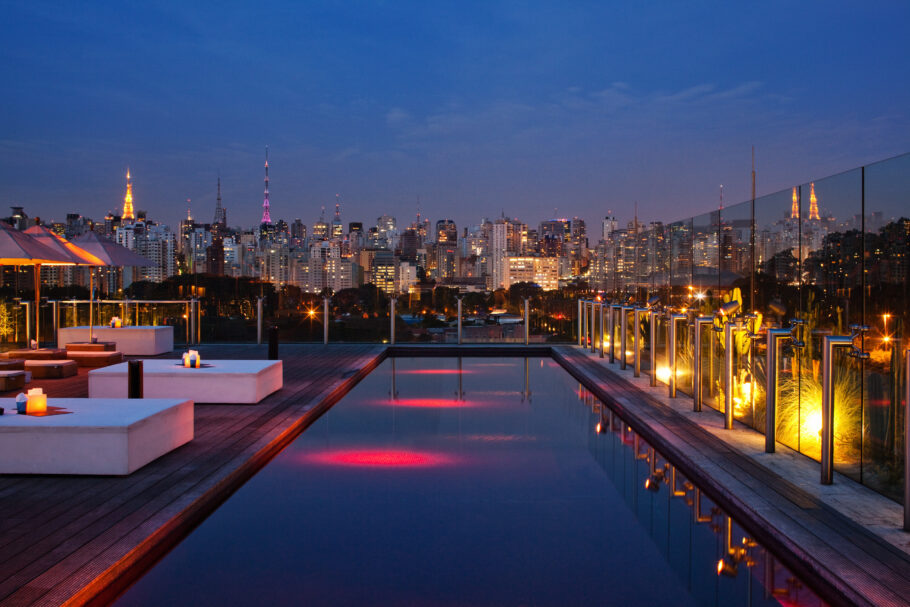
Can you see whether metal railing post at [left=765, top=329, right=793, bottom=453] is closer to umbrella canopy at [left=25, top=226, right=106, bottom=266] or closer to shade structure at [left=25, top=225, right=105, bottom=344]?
shade structure at [left=25, top=225, right=105, bottom=344]

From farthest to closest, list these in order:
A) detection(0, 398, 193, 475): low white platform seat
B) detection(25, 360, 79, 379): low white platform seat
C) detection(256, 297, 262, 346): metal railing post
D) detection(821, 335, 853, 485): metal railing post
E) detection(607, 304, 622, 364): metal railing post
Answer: detection(256, 297, 262, 346): metal railing post, detection(607, 304, 622, 364): metal railing post, detection(25, 360, 79, 379): low white platform seat, detection(0, 398, 193, 475): low white platform seat, detection(821, 335, 853, 485): metal railing post

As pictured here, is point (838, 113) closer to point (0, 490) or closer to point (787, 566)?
point (787, 566)

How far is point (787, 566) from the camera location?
3215 mm

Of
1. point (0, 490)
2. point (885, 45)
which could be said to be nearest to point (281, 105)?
point (885, 45)

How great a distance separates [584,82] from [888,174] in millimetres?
25107

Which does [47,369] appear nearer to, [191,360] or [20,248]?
[20,248]

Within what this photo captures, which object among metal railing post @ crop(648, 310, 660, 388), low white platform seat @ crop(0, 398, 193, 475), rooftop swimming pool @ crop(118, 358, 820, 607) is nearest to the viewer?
rooftop swimming pool @ crop(118, 358, 820, 607)

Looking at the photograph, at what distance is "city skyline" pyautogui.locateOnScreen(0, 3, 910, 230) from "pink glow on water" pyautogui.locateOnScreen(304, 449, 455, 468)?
12.2 m

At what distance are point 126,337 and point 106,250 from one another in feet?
4.62

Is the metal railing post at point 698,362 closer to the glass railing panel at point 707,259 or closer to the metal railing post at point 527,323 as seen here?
the glass railing panel at point 707,259

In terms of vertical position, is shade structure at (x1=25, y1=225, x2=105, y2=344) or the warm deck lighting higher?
shade structure at (x1=25, y1=225, x2=105, y2=344)

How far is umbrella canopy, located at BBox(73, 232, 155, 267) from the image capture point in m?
11.7

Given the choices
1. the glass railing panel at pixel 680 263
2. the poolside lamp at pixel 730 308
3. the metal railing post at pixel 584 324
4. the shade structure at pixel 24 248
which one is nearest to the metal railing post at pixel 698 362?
the poolside lamp at pixel 730 308

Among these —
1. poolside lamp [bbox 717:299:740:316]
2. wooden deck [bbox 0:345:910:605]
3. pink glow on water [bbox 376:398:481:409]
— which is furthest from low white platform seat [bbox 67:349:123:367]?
poolside lamp [bbox 717:299:740:316]
